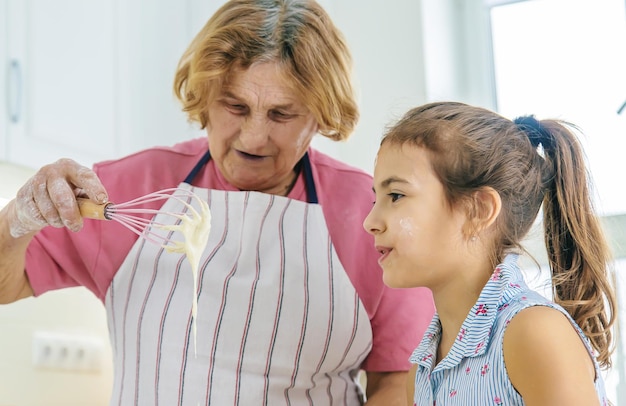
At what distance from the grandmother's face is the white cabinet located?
1.98ft

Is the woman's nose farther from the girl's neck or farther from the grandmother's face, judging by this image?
the girl's neck

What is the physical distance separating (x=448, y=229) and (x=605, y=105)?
55.2 inches

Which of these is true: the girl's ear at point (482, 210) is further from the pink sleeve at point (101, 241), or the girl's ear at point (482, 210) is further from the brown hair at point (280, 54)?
the pink sleeve at point (101, 241)

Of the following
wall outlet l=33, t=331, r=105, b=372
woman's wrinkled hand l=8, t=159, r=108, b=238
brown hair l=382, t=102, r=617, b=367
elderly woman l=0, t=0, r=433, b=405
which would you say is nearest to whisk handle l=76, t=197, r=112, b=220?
woman's wrinkled hand l=8, t=159, r=108, b=238

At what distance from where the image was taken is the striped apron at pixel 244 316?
5.08ft

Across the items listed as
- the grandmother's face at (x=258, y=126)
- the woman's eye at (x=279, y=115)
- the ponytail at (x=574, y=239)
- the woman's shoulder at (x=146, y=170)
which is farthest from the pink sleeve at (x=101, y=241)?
the ponytail at (x=574, y=239)

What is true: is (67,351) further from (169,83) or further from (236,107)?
(236,107)

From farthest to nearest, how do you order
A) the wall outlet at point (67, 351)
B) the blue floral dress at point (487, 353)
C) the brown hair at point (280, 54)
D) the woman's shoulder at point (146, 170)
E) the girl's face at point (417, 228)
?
the wall outlet at point (67, 351) → the woman's shoulder at point (146, 170) → the brown hair at point (280, 54) → the girl's face at point (417, 228) → the blue floral dress at point (487, 353)

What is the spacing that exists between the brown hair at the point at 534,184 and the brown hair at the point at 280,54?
0.19 metres

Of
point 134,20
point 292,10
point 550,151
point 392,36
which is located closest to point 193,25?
point 134,20

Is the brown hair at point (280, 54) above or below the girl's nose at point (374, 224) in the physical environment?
above

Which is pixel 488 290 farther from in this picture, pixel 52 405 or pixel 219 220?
pixel 52 405

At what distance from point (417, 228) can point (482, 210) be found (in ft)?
0.36

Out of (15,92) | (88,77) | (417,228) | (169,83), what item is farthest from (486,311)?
(169,83)
